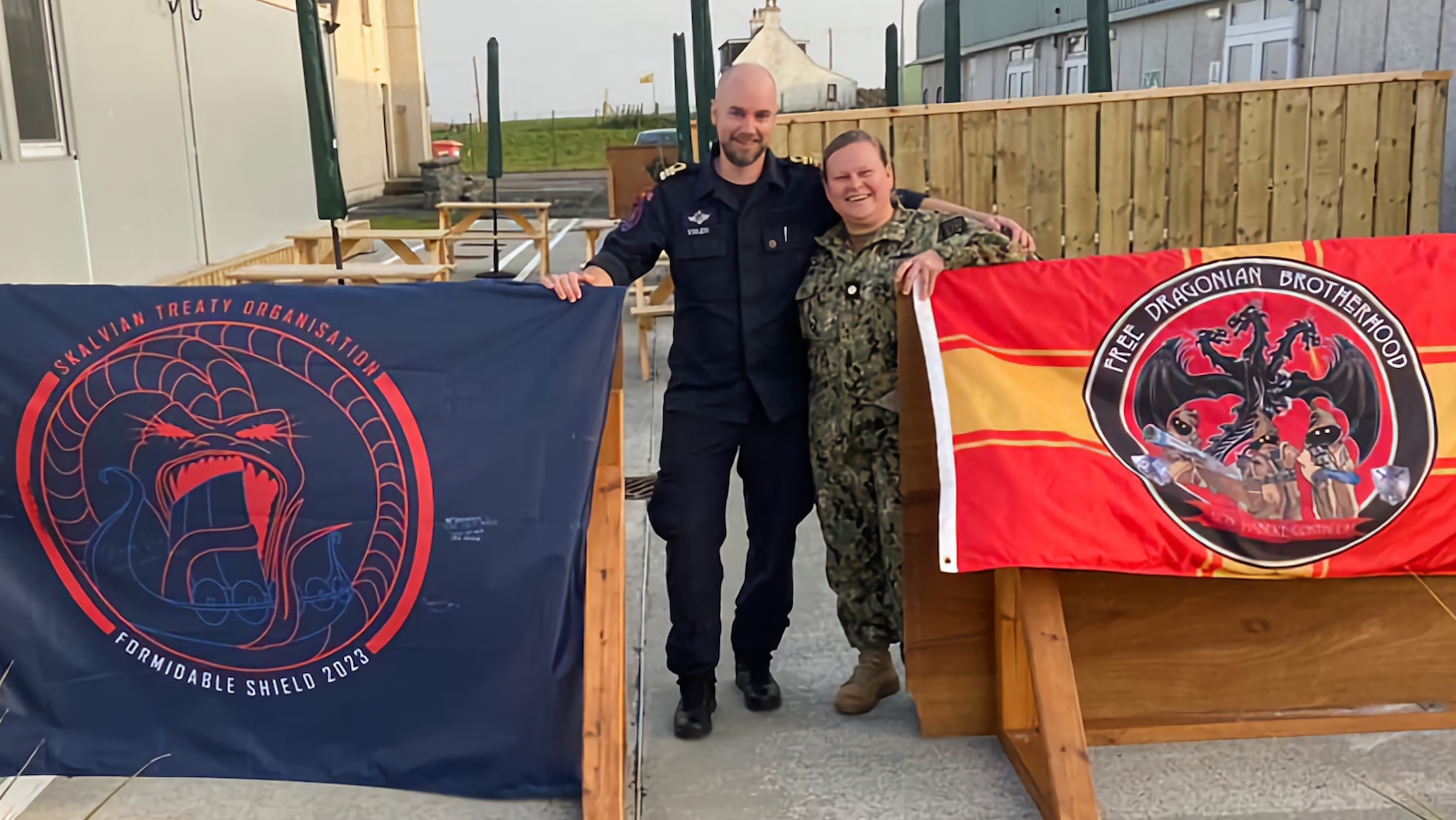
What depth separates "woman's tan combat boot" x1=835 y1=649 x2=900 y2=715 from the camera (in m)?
3.41

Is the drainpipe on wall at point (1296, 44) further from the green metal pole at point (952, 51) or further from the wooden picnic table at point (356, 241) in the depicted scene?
the wooden picnic table at point (356, 241)

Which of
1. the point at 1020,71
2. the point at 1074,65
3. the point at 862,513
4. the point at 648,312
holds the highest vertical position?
the point at 1020,71

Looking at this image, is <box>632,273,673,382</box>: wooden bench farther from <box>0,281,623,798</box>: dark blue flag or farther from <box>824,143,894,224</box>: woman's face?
<box>0,281,623,798</box>: dark blue flag

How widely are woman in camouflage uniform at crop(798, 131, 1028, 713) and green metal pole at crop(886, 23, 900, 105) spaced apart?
822 cm

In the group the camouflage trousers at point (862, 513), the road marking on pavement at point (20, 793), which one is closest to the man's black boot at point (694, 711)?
the camouflage trousers at point (862, 513)

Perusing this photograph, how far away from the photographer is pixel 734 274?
324cm

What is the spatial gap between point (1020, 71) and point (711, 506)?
57.2ft

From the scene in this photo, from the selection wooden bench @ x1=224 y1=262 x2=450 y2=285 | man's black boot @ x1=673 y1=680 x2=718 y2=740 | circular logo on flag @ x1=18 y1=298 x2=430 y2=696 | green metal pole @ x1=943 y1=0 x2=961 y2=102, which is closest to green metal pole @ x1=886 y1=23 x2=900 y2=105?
green metal pole @ x1=943 y1=0 x2=961 y2=102

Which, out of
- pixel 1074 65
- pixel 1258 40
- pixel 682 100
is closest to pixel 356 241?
pixel 682 100

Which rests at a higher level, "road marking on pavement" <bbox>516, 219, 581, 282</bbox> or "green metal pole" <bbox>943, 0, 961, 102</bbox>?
"green metal pole" <bbox>943, 0, 961, 102</bbox>

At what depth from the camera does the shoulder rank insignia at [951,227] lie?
10.4ft

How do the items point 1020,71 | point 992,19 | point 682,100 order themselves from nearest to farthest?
point 682,100, point 1020,71, point 992,19

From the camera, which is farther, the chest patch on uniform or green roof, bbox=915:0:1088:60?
green roof, bbox=915:0:1088:60

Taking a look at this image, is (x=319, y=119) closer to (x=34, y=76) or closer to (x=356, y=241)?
(x=34, y=76)
